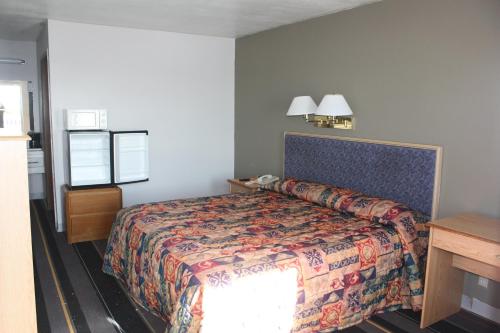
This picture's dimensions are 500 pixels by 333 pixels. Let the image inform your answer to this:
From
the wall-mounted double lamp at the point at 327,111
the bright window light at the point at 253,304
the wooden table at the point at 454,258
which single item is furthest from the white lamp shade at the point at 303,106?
the bright window light at the point at 253,304

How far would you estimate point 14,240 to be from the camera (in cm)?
156

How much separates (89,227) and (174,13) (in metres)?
2.10

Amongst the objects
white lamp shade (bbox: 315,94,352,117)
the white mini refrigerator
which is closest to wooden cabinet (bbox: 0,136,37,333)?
white lamp shade (bbox: 315,94,352,117)

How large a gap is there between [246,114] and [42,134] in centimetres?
267

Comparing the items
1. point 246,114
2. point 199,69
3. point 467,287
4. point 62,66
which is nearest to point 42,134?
point 62,66

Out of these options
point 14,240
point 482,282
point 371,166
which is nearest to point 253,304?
point 14,240

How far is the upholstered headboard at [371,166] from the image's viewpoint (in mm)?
2848

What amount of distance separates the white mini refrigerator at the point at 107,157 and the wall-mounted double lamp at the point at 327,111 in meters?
1.72

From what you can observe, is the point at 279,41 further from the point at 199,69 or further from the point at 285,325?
the point at 285,325

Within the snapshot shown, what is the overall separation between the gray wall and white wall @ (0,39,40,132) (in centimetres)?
328

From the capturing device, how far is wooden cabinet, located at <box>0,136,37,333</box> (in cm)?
153

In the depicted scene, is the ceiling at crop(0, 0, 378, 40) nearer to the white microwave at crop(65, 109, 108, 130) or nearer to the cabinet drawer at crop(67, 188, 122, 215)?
the white microwave at crop(65, 109, 108, 130)

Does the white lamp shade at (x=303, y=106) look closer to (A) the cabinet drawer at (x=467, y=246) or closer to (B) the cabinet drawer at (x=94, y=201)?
(A) the cabinet drawer at (x=467, y=246)

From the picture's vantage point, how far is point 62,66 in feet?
13.1
